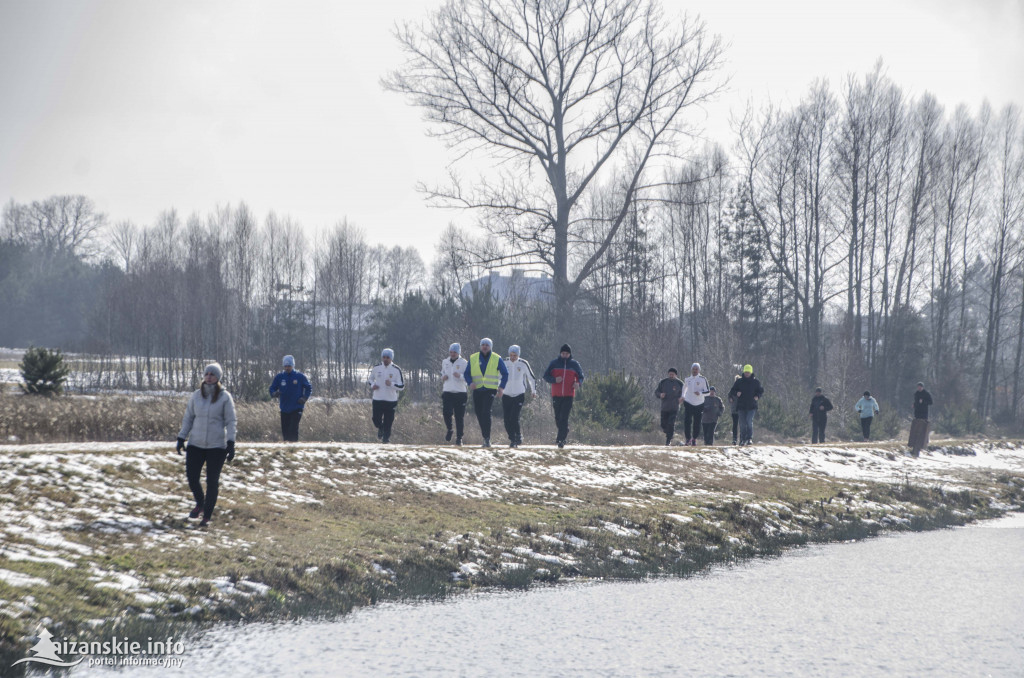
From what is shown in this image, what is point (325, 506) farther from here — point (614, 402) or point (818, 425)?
point (818, 425)

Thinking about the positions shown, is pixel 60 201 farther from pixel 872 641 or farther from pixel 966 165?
pixel 872 641

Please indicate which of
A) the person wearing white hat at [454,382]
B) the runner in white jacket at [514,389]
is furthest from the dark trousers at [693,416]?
the person wearing white hat at [454,382]

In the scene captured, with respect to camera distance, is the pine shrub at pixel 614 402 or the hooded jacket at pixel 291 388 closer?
the hooded jacket at pixel 291 388

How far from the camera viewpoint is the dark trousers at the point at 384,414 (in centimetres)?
1608

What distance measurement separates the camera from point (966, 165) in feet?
166

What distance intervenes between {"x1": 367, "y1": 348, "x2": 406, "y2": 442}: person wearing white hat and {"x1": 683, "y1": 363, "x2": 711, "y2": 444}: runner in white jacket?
22.2 feet

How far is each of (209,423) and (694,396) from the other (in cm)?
1274

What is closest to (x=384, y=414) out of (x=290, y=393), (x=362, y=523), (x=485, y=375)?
(x=290, y=393)

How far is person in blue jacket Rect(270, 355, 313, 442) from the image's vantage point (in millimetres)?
15008

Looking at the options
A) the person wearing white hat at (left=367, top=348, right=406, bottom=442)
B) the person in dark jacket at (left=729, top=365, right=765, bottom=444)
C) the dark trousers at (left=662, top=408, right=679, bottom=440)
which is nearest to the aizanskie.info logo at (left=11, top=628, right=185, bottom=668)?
the person wearing white hat at (left=367, top=348, right=406, bottom=442)

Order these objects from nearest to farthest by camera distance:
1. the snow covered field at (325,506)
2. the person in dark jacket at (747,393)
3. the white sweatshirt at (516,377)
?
the snow covered field at (325,506) → the white sweatshirt at (516,377) → the person in dark jacket at (747,393)

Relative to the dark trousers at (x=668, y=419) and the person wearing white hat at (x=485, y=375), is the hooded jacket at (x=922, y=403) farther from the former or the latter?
the person wearing white hat at (x=485, y=375)

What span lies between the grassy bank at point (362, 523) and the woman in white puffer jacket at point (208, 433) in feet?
1.49

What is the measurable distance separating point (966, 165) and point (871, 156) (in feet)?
26.1
